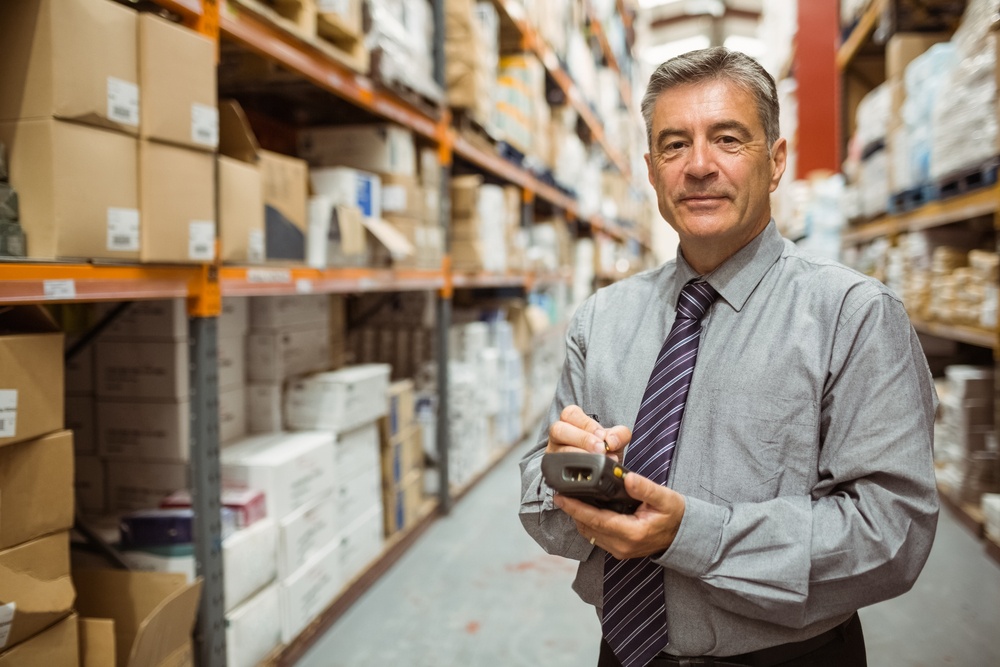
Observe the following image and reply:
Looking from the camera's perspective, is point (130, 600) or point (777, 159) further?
point (130, 600)

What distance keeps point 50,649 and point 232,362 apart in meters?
1.34

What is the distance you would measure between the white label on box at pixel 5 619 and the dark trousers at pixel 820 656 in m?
1.18

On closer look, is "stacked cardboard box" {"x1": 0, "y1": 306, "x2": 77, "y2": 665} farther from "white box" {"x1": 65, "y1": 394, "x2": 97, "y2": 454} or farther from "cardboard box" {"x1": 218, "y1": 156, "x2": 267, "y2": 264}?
"white box" {"x1": 65, "y1": 394, "x2": 97, "y2": 454}

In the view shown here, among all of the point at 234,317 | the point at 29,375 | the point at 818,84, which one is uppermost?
the point at 818,84

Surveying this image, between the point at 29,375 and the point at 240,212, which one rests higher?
the point at 240,212

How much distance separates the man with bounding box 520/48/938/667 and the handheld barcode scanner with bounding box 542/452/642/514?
17mm

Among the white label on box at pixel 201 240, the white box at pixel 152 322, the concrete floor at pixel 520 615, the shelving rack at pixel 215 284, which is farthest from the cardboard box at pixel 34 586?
the concrete floor at pixel 520 615

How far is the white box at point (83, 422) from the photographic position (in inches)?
91.6

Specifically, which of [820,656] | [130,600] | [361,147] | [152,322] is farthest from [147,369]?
[820,656]

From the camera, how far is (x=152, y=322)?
2.27m

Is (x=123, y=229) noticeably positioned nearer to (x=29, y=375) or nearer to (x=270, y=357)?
(x=29, y=375)

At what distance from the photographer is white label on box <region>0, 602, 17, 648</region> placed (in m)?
1.37

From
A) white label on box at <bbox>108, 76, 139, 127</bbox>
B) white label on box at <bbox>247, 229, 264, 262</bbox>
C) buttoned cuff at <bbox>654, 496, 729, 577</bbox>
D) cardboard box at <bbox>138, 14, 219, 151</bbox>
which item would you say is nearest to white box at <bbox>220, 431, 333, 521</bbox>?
white label on box at <bbox>247, 229, 264, 262</bbox>

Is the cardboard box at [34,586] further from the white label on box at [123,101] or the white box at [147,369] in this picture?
the white label on box at [123,101]
